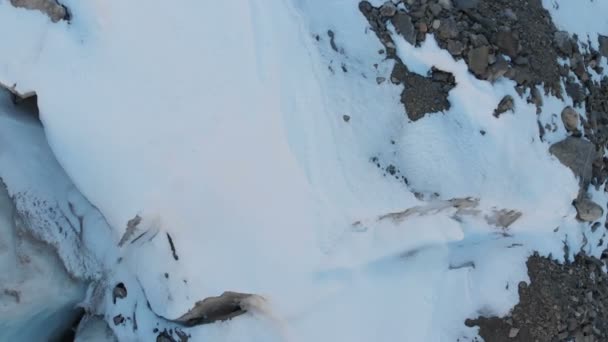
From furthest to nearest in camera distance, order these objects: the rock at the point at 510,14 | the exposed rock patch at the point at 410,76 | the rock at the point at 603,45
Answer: the rock at the point at 603,45
the rock at the point at 510,14
the exposed rock patch at the point at 410,76

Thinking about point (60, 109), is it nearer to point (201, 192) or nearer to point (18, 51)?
point (18, 51)

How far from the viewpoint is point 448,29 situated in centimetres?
251

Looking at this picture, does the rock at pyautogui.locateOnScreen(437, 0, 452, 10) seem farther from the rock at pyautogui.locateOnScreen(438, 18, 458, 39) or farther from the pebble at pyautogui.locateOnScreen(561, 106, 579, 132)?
the pebble at pyautogui.locateOnScreen(561, 106, 579, 132)

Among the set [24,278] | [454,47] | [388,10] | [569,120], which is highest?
[388,10]

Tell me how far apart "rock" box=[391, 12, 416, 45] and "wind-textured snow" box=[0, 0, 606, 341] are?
4 cm

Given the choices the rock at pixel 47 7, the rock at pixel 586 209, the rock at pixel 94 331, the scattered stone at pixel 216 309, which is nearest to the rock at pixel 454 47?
the rock at pixel 586 209

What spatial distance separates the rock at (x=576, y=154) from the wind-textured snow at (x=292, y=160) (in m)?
0.04

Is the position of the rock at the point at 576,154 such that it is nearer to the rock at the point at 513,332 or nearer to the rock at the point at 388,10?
the rock at the point at 513,332

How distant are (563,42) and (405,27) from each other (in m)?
0.73

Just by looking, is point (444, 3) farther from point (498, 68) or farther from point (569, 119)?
point (569, 119)

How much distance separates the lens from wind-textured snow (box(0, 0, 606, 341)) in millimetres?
2355

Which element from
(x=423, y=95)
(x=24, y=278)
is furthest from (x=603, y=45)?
(x=24, y=278)

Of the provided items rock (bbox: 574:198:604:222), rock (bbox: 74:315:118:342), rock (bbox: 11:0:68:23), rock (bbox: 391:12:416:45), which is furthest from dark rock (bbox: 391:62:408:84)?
rock (bbox: 74:315:118:342)

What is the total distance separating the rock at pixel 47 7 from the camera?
101 inches
